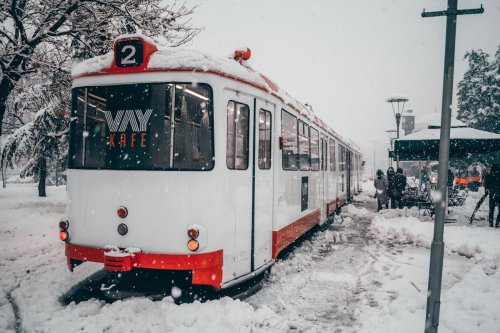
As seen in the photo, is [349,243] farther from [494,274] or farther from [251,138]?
[251,138]

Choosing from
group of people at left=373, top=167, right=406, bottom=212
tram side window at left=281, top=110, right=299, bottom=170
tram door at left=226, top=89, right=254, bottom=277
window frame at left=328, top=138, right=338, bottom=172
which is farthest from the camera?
group of people at left=373, top=167, right=406, bottom=212

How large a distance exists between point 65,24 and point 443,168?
343 inches

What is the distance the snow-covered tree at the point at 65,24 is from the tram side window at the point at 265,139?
355 cm

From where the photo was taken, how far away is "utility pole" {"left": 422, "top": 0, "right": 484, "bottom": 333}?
12.4ft

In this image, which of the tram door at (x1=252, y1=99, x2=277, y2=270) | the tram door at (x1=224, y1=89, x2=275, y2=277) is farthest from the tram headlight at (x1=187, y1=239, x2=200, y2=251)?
the tram door at (x1=252, y1=99, x2=277, y2=270)

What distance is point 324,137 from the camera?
39.3 ft

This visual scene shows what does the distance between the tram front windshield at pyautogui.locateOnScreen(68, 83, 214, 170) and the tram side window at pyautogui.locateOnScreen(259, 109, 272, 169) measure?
124 cm

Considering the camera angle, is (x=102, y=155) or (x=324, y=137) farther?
(x=324, y=137)

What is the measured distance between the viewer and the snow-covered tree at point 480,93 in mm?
34688

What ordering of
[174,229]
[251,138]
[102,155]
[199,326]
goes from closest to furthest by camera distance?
1. [199,326]
2. [174,229]
3. [102,155]
4. [251,138]

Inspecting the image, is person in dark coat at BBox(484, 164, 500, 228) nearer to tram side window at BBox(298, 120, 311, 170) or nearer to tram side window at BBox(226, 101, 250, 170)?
tram side window at BBox(298, 120, 311, 170)

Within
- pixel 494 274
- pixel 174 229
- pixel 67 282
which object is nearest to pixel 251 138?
pixel 174 229

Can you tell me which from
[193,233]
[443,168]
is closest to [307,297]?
[193,233]

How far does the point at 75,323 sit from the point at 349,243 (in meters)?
7.21
